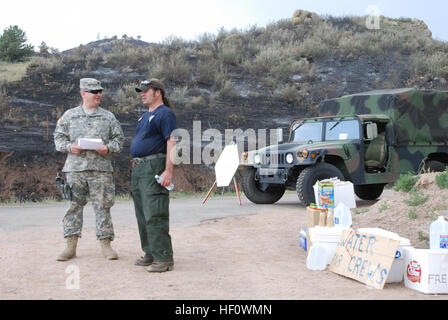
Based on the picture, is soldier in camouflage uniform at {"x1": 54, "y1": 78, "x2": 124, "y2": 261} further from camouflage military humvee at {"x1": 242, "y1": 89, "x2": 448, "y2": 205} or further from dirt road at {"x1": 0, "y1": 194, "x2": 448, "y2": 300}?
camouflage military humvee at {"x1": 242, "y1": 89, "x2": 448, "y2": 205}

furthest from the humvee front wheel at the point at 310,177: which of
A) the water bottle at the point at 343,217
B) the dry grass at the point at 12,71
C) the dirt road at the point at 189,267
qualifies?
the dry grass at the point at 12,71

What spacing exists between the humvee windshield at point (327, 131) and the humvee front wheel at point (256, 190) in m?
1.16

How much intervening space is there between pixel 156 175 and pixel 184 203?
6.60 metres

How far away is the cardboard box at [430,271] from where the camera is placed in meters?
4.42

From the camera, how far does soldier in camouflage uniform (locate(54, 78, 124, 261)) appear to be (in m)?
5.67

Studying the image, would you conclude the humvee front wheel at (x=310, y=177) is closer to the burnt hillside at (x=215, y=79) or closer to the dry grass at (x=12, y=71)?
the burnt hillside at (x=215, y=79)

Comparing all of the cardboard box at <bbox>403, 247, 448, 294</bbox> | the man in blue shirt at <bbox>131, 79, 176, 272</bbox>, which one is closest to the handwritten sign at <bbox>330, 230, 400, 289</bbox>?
the cardboard box at <bbox>403, 247, 448, 294</bbox>

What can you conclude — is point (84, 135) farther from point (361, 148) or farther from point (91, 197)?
point (361, 148)

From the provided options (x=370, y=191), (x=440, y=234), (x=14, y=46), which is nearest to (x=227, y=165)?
(x=370, y=191)

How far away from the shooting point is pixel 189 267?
5.49 meters

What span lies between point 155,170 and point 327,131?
6.62 meters

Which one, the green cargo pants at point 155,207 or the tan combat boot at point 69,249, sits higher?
the green cargo pants at point 155,207

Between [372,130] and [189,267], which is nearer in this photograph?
[189,267]

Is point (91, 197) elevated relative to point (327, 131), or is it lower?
lower
